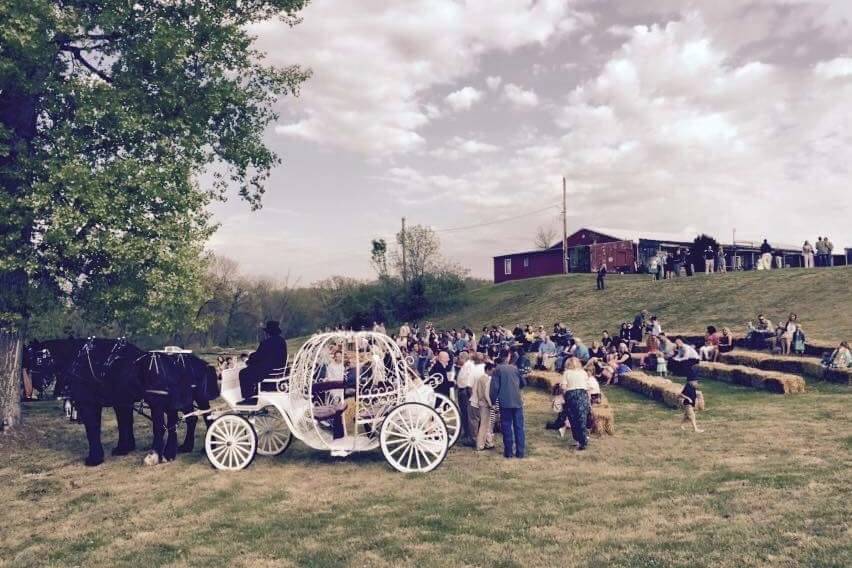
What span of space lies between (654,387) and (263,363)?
10611mm

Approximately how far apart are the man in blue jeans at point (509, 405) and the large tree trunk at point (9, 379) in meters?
10.2

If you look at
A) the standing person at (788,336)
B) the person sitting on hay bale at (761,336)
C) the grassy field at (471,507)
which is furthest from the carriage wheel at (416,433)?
the person sitting on hay bale at (761,336)

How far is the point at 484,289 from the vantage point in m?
60.1

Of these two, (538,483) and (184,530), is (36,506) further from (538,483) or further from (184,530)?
(538,483)

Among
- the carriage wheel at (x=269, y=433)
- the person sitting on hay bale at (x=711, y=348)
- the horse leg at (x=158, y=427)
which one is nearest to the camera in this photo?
the horse leg at (x=158, y=427)

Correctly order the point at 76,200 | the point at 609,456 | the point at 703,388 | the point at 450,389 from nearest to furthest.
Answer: the point at 609,456 → the point at 76,200 → the point at 450,389 → the point at 703,388

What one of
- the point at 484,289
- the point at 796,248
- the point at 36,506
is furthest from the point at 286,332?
the point at 36,506

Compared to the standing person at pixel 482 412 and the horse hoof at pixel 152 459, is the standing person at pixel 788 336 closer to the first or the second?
the standing person at pixel 482 412

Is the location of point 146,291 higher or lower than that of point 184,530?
higher

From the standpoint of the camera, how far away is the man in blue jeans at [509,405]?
34.6 feet

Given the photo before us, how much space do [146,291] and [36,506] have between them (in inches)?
218

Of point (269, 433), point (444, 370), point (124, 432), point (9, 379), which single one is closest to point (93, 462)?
point (124, 432)

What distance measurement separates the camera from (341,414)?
1000 centimetres

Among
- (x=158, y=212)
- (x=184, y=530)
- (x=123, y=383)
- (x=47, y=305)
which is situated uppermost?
(x=158, y=212)
